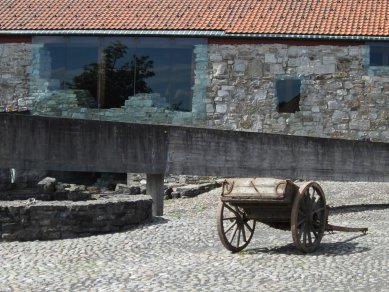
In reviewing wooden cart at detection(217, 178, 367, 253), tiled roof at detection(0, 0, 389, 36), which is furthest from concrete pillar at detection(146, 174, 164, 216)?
tiled roof at detection(0, 0, 389, 36)

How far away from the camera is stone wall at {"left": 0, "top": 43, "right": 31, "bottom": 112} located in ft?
87.6

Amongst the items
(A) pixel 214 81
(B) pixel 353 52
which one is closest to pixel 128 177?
(A) pixel 214 81

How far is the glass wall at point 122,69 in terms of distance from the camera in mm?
25234

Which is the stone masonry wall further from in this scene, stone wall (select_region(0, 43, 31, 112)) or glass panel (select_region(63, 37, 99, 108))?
stone wall (select_region(0, 43, 31, 112))

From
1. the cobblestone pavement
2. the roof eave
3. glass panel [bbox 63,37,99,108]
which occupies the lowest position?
the cobblestone pavement

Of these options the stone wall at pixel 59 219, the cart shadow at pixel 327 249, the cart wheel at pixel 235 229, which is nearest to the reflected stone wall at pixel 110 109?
the stone wall at pixel 59 219

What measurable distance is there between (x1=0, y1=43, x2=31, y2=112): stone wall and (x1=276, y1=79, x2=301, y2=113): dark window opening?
940cm

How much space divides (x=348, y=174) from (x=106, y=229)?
676 centimetres

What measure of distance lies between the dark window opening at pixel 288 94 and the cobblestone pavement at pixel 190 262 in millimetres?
12880

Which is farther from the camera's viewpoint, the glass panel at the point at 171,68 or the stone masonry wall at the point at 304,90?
the glass panel at the point at 171,68

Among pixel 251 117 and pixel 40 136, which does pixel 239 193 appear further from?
pixel 251 117

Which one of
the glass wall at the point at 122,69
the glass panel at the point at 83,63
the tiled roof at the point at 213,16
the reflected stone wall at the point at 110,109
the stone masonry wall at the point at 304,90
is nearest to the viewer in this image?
the stone masonry wall at the point at 304,90

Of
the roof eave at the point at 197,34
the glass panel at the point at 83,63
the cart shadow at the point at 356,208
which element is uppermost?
the roof eave at the point at 197,34

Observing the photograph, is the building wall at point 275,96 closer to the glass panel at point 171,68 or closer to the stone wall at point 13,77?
the glass panel at point 171,68
